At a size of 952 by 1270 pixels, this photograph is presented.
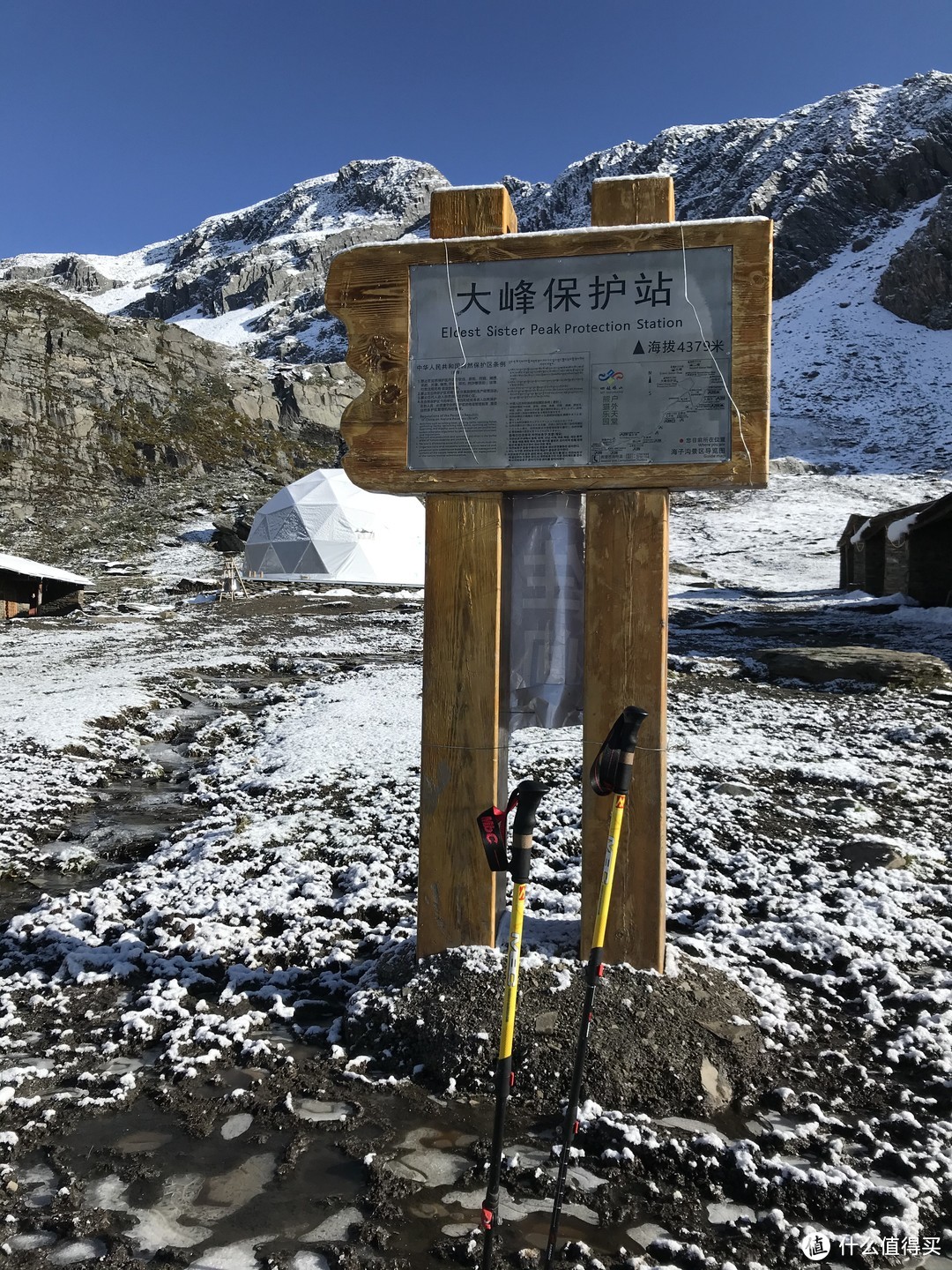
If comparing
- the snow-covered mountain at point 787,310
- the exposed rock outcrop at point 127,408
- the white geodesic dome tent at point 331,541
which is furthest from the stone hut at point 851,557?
the exposed rock outcrop at point 127,408

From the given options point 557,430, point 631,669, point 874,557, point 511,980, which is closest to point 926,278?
point 874,557

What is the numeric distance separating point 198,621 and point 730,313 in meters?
22.0

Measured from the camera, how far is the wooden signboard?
140 inches

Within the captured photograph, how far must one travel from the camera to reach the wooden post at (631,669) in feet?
11.9

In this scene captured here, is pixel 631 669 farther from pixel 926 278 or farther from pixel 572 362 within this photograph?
pixel 926 278

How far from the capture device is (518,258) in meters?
3.69

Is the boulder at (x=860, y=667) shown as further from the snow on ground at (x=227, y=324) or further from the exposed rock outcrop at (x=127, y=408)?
the snow on ground at (x=227, y=324)

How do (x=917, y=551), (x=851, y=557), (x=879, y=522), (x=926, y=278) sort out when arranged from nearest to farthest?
(x=917, y=551) < (x=879, y=522) < (x=851, y=557) < (x=926, y=278)

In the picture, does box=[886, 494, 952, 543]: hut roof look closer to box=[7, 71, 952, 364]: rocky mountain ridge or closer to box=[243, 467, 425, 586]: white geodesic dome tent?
box=[243, 467, 425, 586]: white geodesic dome tent

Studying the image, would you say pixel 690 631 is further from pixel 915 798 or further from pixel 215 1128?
pixel 215 1128

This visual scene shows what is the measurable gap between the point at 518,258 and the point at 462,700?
85.6 inches

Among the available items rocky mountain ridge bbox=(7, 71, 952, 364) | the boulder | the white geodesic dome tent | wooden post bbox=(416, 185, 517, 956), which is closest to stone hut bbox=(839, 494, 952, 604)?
the boulder

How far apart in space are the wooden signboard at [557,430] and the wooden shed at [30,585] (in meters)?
25.3

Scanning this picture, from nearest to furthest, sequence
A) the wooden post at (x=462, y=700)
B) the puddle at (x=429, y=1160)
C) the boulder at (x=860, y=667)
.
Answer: the puddle at (x=429, y=1160) < the wooden post at (x=462, y=700) < the boulder at (x=860, y=667)
